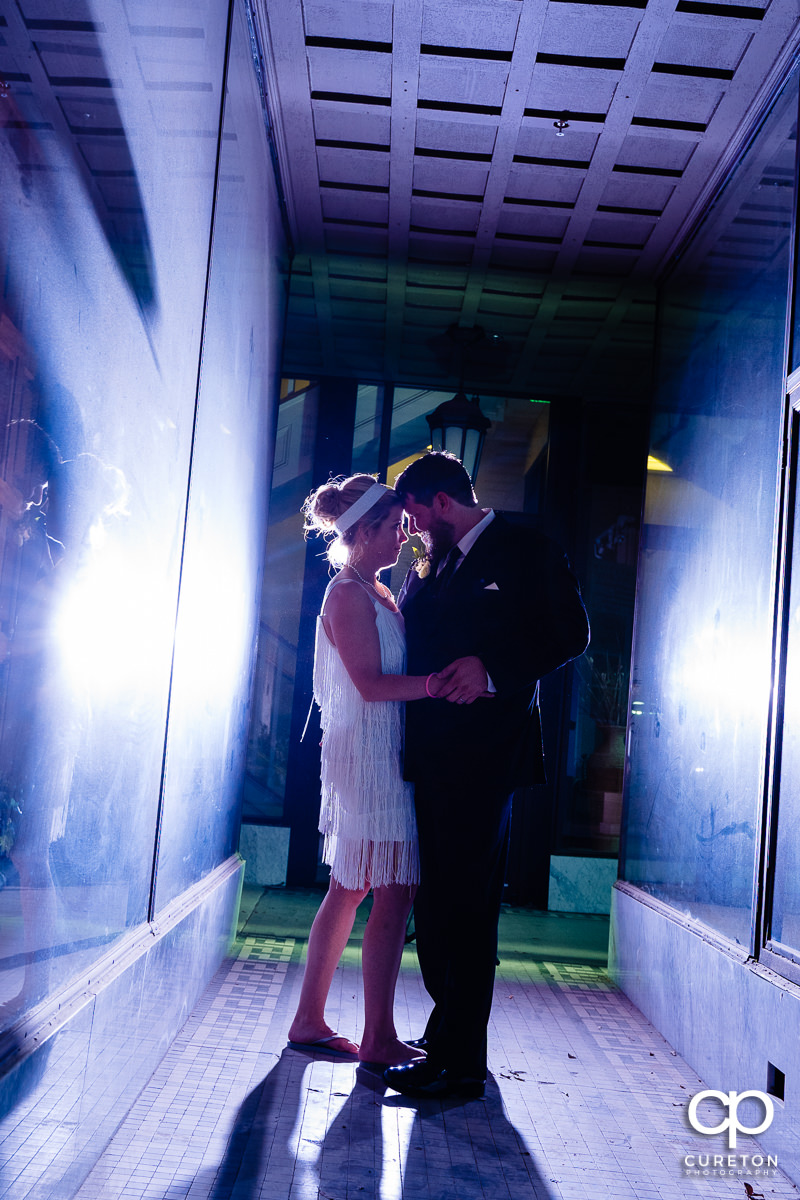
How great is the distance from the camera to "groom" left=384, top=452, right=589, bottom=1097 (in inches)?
101

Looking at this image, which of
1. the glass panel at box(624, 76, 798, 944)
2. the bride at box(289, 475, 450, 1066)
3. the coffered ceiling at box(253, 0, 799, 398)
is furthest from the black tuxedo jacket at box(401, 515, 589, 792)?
the coffered ceiling at box(253, 0, 799, 398)

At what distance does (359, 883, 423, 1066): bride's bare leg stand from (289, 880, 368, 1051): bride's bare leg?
0.35 feet

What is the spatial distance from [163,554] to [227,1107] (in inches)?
53.0

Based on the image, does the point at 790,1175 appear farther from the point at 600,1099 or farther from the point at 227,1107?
the point at 227,1107

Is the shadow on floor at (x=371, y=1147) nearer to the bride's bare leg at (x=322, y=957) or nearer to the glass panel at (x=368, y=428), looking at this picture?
the bride's bare leg at (x=322, y=957)

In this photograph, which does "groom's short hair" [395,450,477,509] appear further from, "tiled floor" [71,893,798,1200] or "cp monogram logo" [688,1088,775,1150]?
"cp monogram logo" [688,1088,775,1150]

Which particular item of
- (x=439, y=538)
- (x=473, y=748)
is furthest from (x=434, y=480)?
(x=473, y=748)

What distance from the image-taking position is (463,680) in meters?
2.52

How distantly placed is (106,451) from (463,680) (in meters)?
1.11

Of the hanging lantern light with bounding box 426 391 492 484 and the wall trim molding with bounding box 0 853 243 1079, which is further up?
the hanging lantern light with bounding box 426 391 492 484

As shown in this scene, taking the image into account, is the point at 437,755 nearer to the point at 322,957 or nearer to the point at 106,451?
the point at 322,957

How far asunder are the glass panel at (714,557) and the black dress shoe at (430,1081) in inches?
34.7

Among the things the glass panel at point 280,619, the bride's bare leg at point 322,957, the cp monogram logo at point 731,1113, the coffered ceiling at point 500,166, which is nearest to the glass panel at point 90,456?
the bride's bare leg at point 322,957

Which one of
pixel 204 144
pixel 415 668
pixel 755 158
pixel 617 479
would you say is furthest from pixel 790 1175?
pixel 617 479
